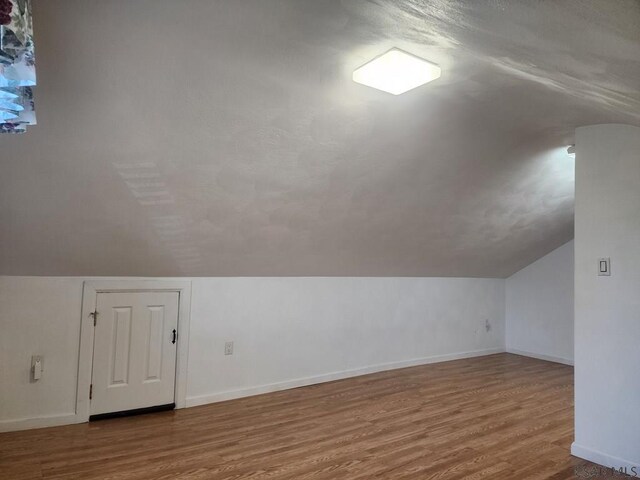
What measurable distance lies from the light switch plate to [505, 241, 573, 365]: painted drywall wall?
322 centimetres

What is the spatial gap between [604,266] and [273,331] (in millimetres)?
2792

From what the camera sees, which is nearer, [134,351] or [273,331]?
[134,351]

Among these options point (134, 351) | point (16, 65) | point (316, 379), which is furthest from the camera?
point (316, 379)

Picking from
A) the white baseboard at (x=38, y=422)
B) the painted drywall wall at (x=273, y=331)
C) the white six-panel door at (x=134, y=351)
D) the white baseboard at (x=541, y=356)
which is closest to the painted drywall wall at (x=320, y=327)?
the painted drywall wall at (x=273, y=331)

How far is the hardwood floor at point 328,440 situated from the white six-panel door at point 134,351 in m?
0.17

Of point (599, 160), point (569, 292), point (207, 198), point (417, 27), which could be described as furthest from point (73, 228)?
point (569, 292)

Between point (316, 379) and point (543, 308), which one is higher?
point (543, 308)

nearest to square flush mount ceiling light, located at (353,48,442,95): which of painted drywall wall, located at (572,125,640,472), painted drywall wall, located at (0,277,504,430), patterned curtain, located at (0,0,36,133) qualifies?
patterned curtain, located at (0,0,36,133)

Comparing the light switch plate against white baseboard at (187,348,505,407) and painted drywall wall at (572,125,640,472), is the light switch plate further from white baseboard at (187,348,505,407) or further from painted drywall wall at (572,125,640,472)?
white baseboard at (187,348,505,407)

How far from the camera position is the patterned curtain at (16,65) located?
109 centimetres

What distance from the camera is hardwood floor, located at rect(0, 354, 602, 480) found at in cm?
266

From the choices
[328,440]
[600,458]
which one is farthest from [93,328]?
[600,458]

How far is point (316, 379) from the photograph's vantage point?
4.59 m

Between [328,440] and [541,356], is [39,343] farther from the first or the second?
[541,356]
